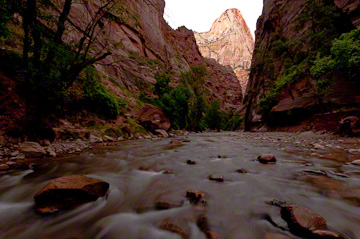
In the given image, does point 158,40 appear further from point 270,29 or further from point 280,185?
point 280,185

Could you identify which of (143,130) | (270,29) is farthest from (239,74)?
(143,130)

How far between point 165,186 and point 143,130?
10142mm

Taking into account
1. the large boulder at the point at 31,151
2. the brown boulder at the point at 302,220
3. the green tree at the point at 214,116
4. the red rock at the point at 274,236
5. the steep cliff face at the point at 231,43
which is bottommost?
the large boulder at the point at 31,151

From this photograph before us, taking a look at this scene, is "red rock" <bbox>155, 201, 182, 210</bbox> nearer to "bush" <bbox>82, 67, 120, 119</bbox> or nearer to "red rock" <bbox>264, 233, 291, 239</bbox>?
"red rock" <bbox>264, 233, 291, 239</bbox>

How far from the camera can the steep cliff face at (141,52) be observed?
9409mm

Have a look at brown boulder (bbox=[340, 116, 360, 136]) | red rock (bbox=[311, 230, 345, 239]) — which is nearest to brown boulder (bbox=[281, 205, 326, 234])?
red rock (bbox=[311, 230, 345, 239])

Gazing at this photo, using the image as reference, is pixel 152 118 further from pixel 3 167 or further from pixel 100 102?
pixel 3 167

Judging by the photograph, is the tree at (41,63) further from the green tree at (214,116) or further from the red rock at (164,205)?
the green tree at (214,116)

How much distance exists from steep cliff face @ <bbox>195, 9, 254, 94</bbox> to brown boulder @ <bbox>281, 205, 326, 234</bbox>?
427ft

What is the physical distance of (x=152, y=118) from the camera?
13.5 metres

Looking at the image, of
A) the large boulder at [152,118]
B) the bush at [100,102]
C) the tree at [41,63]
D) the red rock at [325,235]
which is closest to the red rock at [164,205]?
the red rock at [325,235]

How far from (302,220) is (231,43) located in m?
154

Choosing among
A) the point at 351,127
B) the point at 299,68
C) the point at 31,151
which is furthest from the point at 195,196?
the point at 299,68

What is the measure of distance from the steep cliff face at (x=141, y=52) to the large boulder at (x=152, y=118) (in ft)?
12.1
